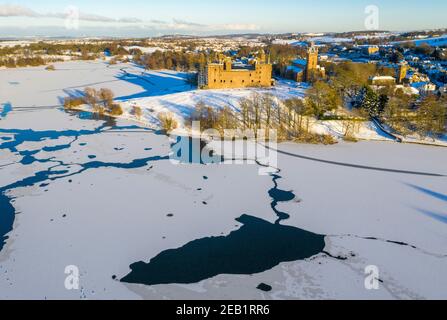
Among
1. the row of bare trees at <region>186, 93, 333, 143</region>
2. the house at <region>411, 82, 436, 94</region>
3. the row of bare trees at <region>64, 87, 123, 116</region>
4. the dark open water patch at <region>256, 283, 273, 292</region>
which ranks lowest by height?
the dark open water patch at <region>256, 283, 273, 292</region>

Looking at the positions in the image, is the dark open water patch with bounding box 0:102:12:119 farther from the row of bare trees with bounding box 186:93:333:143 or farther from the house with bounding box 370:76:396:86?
the house with bounding box 370:76:396:86

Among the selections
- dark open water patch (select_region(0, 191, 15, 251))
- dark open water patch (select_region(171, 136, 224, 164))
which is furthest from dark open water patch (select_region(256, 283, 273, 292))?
dark open water patch (select_region(171, 136, 224, 164))

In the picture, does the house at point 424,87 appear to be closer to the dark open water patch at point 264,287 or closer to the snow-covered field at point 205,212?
the snow-covered field at point 205,212

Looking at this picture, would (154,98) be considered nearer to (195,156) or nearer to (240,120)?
(240,120)

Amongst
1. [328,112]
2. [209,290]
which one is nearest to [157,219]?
[209,290]

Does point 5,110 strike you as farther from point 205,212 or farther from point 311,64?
point 311,64

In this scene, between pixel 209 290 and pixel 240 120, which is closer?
pixel 209 290
